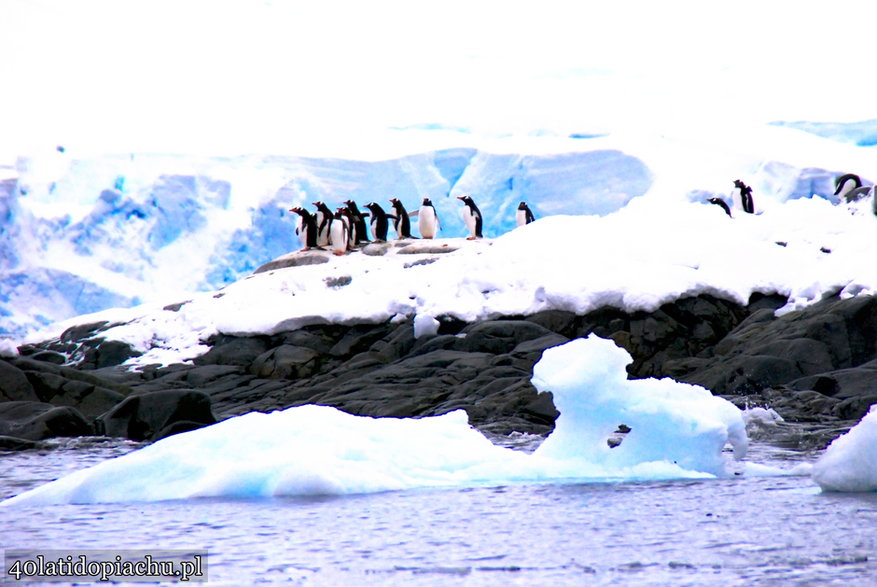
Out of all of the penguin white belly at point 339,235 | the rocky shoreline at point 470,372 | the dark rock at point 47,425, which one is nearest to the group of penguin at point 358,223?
the penguin white belly at point 339,235

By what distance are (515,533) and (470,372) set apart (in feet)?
23.2

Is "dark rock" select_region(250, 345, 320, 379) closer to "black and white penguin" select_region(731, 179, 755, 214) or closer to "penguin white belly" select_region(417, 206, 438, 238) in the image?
"penguin white belly" select_region(417, 206, 438, 238)

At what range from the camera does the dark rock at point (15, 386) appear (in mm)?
11430

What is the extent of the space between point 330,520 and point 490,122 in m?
32.1

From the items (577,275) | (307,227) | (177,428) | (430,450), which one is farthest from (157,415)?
(307,227)

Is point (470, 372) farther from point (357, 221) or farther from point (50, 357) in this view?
point (357, 221)

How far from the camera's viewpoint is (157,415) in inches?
380

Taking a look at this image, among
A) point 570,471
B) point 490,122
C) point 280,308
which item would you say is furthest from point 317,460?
point 490,122

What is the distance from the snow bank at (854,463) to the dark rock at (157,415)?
6032 mm

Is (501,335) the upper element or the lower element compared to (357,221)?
lower

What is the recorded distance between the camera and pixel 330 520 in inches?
173

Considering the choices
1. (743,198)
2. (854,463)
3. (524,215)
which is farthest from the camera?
(524,215)

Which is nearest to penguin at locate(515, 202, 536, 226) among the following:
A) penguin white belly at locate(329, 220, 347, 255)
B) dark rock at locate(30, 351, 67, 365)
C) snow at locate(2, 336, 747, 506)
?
penguin white belly at locate(329, 220, 347, 255)

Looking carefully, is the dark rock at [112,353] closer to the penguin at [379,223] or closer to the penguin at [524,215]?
the penguin at [379,223]
